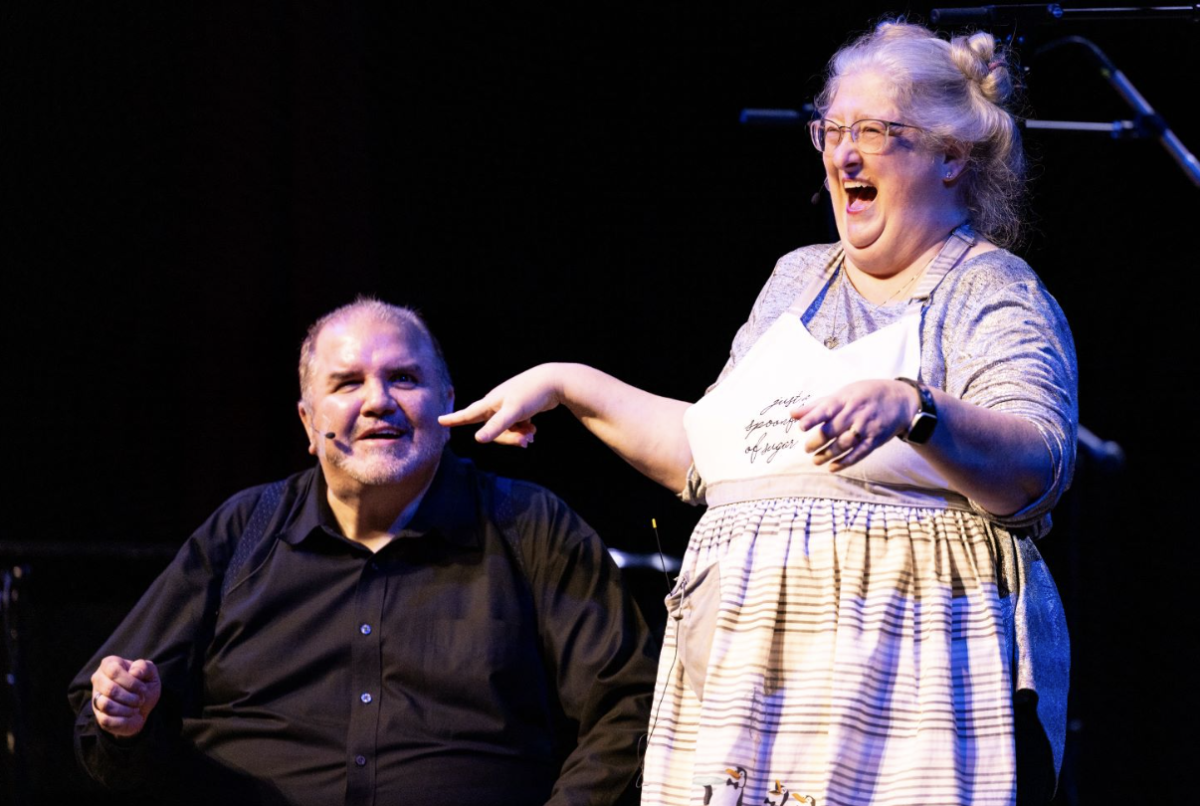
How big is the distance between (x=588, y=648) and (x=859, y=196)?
1075 mm

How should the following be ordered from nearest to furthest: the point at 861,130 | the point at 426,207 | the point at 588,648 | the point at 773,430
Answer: the point at 773,430
the point at 861,130
the point at 588,648
the point at 426,207

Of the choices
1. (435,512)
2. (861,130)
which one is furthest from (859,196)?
(435,512)

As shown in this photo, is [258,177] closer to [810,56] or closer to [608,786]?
[810,56]

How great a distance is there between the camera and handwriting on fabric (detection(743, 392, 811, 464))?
139 cm

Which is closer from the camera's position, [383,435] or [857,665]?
[857,665]

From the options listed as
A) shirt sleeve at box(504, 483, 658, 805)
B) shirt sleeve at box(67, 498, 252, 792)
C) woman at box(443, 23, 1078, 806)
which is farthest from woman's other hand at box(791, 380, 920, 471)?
shirt sleeve at box(67, 498, 252, 792)

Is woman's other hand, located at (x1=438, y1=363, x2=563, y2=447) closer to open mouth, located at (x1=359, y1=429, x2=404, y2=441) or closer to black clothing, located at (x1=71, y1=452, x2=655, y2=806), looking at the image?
black clothing, located at (x1=71, y1=452, x2=655, y2=806)

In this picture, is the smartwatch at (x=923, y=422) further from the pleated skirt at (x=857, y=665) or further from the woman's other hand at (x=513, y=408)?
the woman's other hand at (x=513, y=408)

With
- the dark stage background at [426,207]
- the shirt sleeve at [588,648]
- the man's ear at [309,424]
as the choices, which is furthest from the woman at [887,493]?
the dark stage background at [426,207]

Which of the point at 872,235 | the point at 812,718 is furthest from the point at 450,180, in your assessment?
the point at 812,718

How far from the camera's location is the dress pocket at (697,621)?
139 centimetres

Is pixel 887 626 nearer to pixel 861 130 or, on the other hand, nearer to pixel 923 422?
pixel 923 422

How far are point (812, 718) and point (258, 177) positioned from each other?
9.04 feet

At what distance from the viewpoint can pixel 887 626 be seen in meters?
1.28
